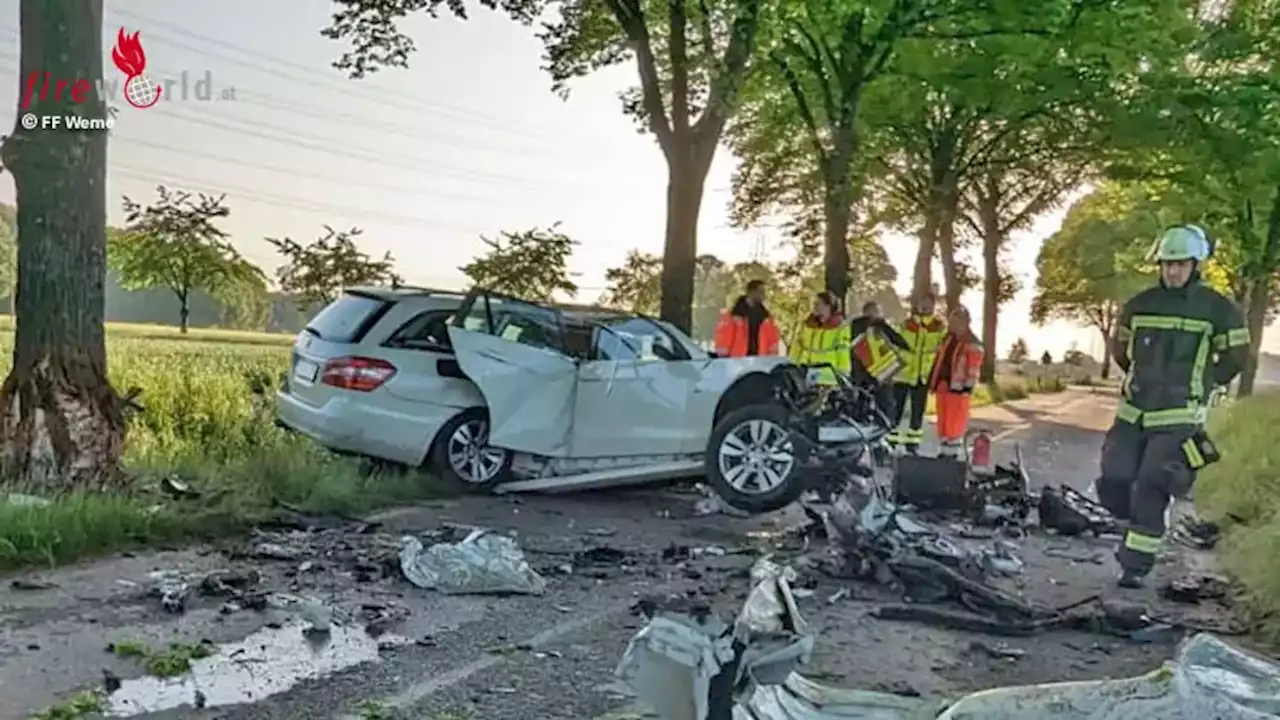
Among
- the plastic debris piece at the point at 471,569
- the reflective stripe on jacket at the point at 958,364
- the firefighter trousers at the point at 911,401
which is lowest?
the plastic debris piece at the point at 471,569

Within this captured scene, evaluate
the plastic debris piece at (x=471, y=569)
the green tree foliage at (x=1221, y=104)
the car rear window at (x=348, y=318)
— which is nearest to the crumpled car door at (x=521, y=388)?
the car rear window at (x=348, y=318)

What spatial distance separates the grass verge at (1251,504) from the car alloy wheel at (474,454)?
527cm

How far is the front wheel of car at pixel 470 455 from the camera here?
9594mm

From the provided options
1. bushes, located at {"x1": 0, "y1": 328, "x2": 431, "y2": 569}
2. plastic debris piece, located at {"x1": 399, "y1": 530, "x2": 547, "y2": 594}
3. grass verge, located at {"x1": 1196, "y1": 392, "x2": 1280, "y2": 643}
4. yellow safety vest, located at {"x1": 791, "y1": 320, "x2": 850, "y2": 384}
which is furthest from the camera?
yellow safety vest, located at {"x1": 791, "y1": 320, "x2": 850, "y2": 384}

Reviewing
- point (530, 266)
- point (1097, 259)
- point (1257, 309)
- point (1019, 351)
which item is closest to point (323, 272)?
point (530, 266)

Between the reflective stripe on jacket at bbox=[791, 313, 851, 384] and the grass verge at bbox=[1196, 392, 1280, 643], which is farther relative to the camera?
the reflective stripe on jacket at bbox=[791, 313, 851, 384]

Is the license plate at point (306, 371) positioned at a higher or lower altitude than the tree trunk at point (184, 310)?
lower

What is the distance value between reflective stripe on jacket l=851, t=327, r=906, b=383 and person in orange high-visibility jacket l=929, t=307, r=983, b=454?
1.88 feet

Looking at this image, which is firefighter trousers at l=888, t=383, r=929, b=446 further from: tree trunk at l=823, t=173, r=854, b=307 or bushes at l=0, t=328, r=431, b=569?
bushes at l=0, t=328, r=431, b=569

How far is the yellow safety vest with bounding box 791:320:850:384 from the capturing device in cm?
1329

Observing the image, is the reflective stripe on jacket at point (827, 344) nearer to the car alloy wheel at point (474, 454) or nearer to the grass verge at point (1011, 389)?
the car alloy wheel at point (474, 454)

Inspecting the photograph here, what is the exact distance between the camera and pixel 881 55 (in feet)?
56.8

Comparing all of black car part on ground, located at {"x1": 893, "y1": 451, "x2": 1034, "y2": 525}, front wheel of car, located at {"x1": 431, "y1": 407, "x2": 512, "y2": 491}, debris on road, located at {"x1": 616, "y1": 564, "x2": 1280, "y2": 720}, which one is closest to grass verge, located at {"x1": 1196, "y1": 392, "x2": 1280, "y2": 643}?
black car part on ground, located at {"x1": 893, "y1": 451, "x2": 1034, "y2": 525}

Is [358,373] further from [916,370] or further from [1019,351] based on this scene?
[1019,351]
